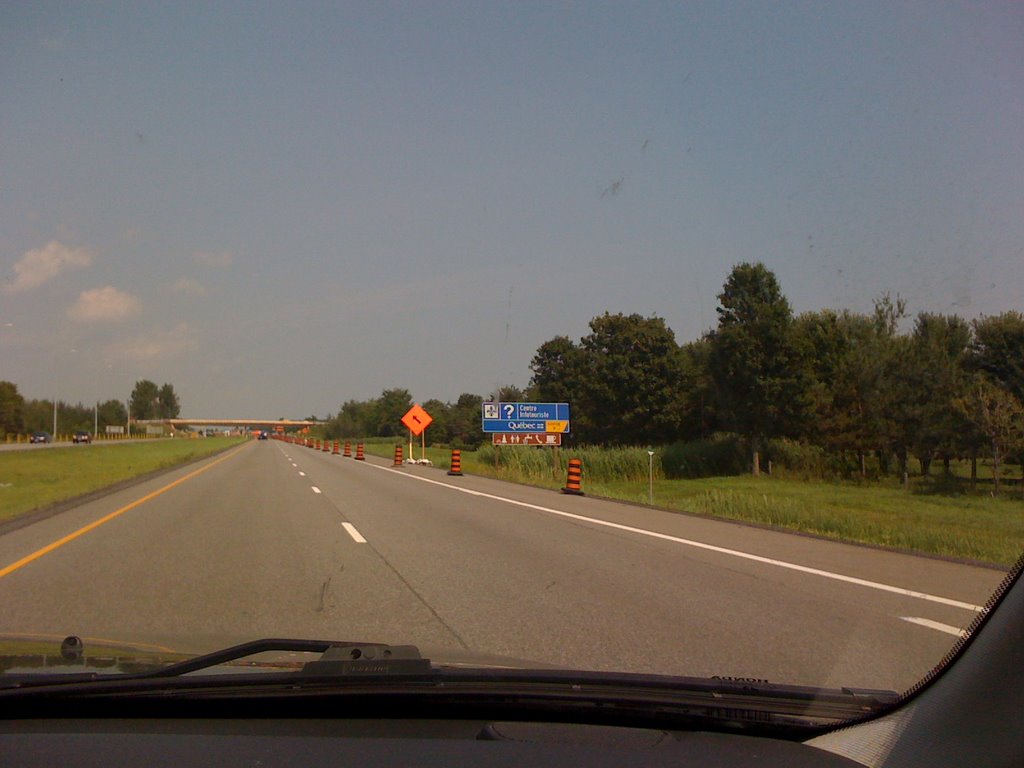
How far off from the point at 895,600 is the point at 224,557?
28.3ft

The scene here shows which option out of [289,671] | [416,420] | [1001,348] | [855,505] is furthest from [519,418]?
[289,671]

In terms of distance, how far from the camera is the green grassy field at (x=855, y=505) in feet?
48.8

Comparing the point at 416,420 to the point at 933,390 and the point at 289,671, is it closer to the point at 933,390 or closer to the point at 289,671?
the point at 933,390

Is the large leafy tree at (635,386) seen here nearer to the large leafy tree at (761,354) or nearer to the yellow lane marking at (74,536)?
the large leafy tree at (761,354)

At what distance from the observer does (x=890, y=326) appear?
29266 millimetres

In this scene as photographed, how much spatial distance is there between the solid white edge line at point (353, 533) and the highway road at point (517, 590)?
0.10 meters

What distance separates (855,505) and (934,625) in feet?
69.9

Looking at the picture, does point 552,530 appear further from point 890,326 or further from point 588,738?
point 890,326

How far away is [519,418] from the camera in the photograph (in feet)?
120

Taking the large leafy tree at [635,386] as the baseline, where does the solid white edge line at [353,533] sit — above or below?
below

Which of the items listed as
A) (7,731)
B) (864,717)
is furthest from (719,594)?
(7,731)

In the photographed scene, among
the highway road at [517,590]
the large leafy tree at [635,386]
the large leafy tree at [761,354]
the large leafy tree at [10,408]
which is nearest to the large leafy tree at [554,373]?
the large leafy tree at [635,386]

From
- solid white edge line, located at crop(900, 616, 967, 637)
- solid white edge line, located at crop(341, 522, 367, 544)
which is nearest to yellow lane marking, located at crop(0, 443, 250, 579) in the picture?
solid white edge line, located at crop(341, 522, 367, 544)

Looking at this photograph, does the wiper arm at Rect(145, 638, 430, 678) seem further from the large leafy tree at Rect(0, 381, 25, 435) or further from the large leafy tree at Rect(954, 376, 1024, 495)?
the large leafy tree at Rect(0, 381, 25, 435)
